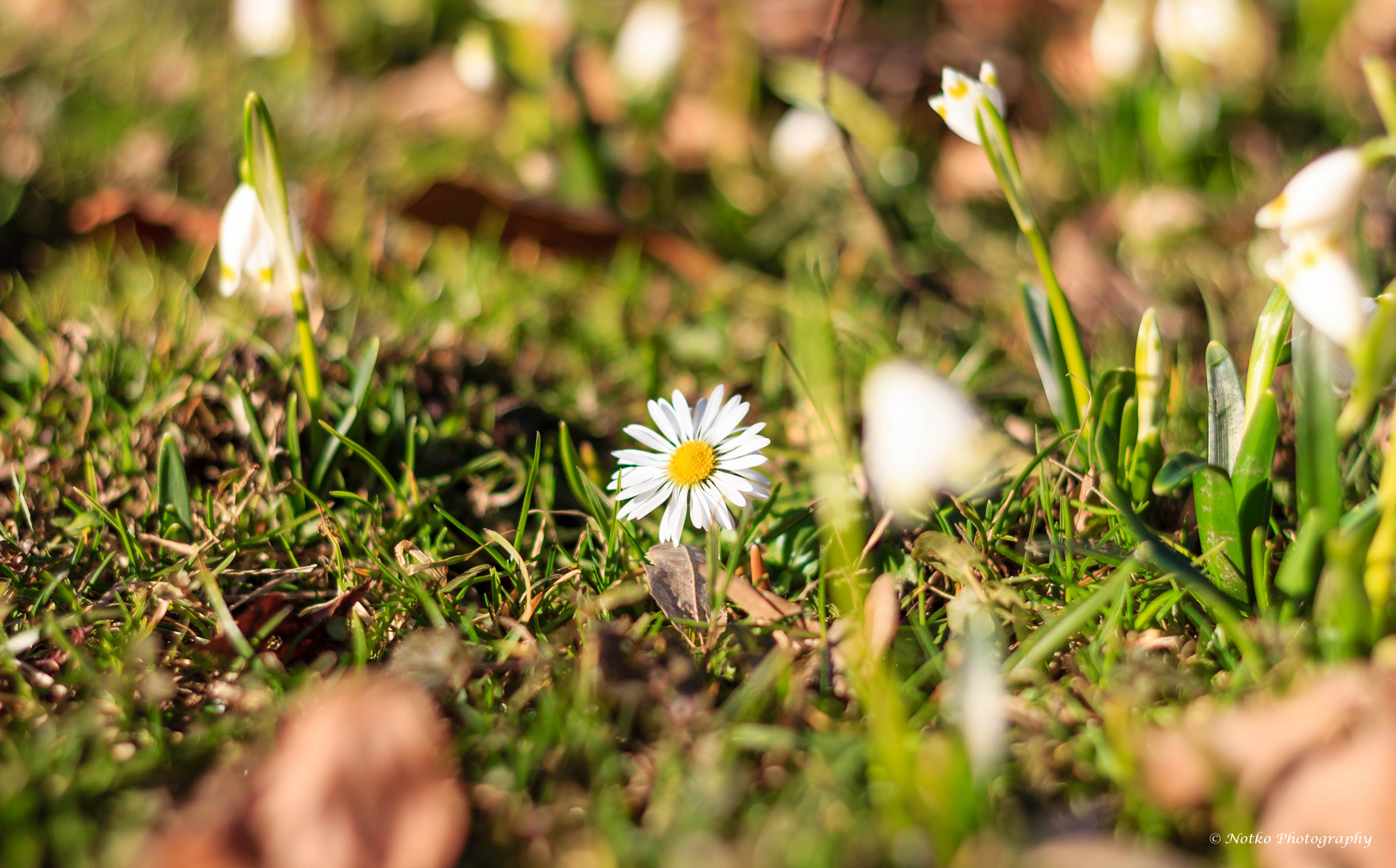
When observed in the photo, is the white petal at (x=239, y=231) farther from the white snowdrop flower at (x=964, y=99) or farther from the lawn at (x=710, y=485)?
the white snowdrop flower at (x=964, y=99)

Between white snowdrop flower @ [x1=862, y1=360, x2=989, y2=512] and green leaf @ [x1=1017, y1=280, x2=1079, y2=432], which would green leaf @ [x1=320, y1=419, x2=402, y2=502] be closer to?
white snowdrop flower @ [x1=862, y1=360, x2=989, y2=512]

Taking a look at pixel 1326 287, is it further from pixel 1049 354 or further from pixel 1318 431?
pixel 1049 354

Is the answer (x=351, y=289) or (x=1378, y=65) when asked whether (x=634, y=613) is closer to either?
(x=1378, y=65)

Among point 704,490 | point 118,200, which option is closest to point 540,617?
point 704,490

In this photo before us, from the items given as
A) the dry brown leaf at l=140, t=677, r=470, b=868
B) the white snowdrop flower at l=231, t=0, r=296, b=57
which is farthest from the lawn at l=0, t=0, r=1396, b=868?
the white snowdrop flower at l=231, t=0, r=296, b=57

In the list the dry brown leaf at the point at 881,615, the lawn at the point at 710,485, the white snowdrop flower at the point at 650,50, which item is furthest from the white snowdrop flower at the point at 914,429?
the white snowdrop flower at the point at 650,50
